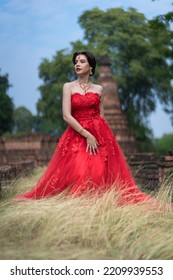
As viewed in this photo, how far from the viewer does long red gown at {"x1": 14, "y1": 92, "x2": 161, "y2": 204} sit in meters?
5.73

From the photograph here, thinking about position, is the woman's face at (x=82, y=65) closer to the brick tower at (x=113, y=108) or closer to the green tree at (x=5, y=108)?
the brick tower at (x=113, y=108)

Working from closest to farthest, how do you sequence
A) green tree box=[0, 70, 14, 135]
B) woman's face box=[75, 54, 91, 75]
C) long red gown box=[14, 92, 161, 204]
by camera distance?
long red gown box=[14, 92, 161, 204] < woman's face box=[75, 54, 91, 75] < green tree box=[0, 70, 14, 135]

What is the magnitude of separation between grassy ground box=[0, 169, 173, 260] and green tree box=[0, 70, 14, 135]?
24.8m

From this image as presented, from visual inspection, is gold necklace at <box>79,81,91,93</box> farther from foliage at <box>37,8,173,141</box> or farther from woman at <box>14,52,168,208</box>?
foliage at <box>37,8,173,141</box>

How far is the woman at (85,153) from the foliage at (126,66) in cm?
2617

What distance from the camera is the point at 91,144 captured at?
579 cm

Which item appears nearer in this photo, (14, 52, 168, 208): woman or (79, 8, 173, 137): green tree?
(14, 52, 168, 208): woman

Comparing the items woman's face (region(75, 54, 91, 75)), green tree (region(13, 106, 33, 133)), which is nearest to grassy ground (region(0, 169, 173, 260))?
woman's face (region(75, 54, 91, 75))

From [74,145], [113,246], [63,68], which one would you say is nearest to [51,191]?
[74,145]

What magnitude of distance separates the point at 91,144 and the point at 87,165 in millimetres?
233

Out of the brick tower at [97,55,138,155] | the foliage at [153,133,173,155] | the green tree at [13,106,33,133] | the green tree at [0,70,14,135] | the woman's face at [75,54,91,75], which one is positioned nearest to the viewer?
the woman's face at [75,54,91,75]
